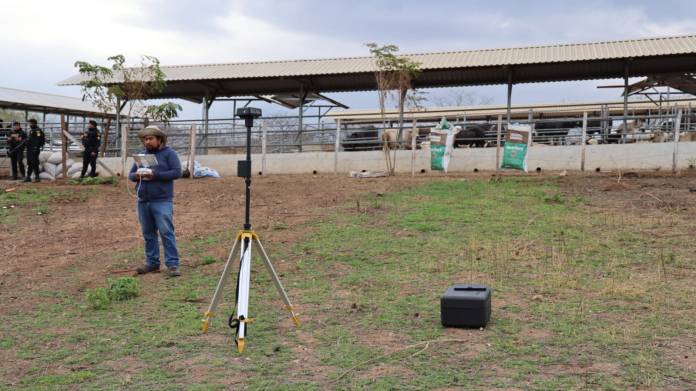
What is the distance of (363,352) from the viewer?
539 centimetres

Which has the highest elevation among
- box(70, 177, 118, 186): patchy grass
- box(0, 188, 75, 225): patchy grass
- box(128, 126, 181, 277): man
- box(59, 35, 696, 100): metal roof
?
box(59, 35, 696, 100): metal roof

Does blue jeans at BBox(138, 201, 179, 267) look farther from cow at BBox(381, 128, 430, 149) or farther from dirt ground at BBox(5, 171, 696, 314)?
cow at BBox(381, 128, 430, 149)

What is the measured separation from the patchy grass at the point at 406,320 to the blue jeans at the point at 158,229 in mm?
259

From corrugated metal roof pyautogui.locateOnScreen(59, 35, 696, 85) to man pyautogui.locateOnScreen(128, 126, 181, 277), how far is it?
1433 centimetres

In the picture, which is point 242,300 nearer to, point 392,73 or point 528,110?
point 392,73

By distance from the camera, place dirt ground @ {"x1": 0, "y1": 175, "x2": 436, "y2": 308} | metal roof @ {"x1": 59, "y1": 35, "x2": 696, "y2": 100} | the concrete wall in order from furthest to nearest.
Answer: metal roof @ {"x1": 59, "y1": 35, "x2": 696, "y2": 100}, the concrete wall, dirt ground @ {"x1": 0, "y1": 175, "x2": 436, "y2": 308}

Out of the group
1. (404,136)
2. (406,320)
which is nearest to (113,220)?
(406,320)

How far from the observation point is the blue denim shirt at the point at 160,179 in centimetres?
795

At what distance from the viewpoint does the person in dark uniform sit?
1844 cm

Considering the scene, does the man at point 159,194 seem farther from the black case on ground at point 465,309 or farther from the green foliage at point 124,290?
the black case on ground at point 465,309

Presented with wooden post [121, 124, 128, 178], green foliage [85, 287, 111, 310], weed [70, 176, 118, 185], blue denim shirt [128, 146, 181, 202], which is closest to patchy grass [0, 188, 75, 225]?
weed [70, 176, 118, 185]

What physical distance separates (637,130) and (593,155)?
2440 mm

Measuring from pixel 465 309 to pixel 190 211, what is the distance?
822 cm

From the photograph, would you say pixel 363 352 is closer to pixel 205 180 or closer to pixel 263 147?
pixel 205 180
